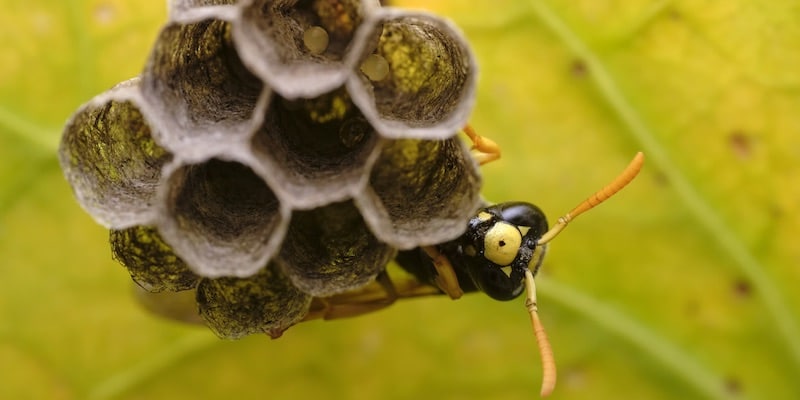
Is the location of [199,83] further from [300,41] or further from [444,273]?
[444,273]

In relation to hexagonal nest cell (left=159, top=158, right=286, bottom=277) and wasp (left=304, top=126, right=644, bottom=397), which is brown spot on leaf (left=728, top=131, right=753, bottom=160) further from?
hexagonal nest cell (left=159, top=158, right=286, bottom=277)

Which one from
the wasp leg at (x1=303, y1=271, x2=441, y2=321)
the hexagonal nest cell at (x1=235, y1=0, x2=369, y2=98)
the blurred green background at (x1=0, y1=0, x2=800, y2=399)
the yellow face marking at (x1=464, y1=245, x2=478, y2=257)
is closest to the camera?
the hexagonal nest cell at (x1=235, y1=0, x2=369, y2=98)

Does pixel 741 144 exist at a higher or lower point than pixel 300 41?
lower

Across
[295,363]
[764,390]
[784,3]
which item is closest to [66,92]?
[295,363]

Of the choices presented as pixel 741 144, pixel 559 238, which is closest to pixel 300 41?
pixel 559 238

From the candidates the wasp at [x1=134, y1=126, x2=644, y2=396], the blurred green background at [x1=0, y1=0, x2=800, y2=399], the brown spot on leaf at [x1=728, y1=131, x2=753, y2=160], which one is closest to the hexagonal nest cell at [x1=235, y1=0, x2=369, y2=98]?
the wasp at [x1=134, y1=126, x2=644, y2=396]

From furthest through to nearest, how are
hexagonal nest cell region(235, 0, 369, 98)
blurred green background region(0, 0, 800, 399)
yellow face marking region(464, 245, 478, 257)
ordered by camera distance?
blurred green background region(0, 0, 800, 399), yellow face marking region(464, 245, 478, 257), hexagonal nest cell region(235, 0, 369, 98)
